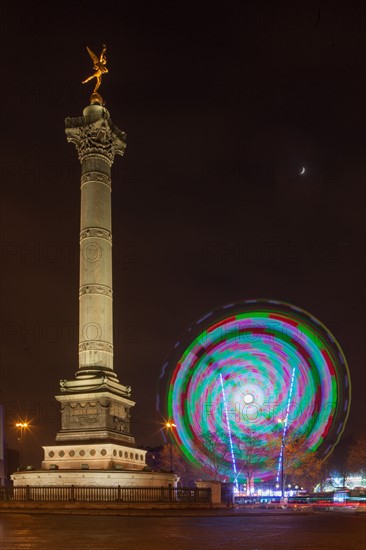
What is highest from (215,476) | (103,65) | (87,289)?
(103,65)

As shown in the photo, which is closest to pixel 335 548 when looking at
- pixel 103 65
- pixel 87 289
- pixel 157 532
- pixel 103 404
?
pixel 157 532

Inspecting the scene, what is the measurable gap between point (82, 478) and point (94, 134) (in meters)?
23.1

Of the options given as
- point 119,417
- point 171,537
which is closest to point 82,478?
point 119,417

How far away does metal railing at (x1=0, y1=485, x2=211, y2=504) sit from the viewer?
104 feet

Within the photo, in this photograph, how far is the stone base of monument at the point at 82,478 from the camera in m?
34.4

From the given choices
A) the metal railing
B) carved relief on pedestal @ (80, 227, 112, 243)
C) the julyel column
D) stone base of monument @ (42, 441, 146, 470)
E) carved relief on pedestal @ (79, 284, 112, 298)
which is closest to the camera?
the metal railing

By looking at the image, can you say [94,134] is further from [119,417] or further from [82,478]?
[82,478]

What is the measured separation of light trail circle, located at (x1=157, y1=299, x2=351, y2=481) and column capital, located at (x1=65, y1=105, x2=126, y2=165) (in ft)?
61.7

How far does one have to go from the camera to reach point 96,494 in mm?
31922

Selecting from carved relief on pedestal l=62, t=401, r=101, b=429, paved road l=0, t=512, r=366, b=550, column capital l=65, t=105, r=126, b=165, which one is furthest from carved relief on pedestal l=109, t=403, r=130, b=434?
column capital l=65, t=105, r=126, b=165

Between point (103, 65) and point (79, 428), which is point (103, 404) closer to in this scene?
point (79, 428)

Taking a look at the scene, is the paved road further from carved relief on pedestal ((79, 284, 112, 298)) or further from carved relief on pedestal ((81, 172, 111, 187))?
carved relief on pedestal ((81, 172, 111, 187))

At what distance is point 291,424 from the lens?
60625 mm

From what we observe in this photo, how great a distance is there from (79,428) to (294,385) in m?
20.2
